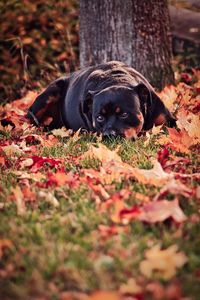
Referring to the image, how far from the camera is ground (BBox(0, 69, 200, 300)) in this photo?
207 centimetres

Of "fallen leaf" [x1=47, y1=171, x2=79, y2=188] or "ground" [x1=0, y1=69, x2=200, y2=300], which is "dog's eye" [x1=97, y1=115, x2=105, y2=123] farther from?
"fallen leaf" [x1=47, y1=171, x2=79, y2=188]

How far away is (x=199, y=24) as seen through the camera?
8.92 meters

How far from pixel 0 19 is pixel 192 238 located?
772 centimetres

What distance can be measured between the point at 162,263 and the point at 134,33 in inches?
196

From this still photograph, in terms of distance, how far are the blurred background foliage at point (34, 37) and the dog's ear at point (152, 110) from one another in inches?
154

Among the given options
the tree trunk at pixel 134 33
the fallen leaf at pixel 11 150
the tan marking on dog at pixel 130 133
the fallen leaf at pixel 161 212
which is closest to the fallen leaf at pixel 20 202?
the fallen leaf at pixel 161 212

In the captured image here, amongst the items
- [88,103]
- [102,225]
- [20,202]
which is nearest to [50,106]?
[88,103]

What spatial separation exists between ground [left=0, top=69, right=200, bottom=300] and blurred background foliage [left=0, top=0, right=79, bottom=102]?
18.1ft

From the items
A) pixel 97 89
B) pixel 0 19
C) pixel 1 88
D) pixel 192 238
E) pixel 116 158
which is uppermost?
pixel 192 238

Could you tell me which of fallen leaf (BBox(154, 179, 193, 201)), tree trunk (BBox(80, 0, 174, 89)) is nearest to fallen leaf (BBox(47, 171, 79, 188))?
fallen leaf (BBox(154, 179, 193, 201))

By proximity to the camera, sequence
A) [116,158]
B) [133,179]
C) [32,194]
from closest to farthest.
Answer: [32,194] < [133,179] < [116,158]

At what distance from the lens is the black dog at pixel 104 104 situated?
5012 mm


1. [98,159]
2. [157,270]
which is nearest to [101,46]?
[98,159]

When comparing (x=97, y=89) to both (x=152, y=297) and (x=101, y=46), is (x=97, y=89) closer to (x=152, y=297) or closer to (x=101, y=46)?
(x=101, y=46)
